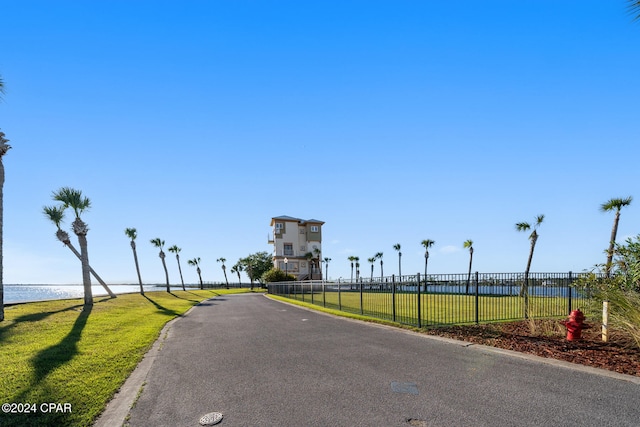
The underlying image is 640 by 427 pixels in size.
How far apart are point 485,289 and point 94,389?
12.9m

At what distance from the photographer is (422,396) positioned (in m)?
5.41

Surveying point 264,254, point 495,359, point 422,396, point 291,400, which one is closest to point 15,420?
point 291,400

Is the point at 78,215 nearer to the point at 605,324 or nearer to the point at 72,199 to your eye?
the point at 72,199

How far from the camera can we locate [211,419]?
15.5ft

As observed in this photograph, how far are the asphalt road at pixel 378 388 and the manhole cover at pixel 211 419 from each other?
0.27 feet

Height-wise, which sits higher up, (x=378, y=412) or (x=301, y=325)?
(x=378, y=412)

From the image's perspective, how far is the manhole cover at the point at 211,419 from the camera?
459cm

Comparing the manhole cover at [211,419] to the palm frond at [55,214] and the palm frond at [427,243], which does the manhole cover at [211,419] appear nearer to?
the palm frond at [55,214]

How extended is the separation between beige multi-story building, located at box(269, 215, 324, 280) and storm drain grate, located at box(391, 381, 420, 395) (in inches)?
2260

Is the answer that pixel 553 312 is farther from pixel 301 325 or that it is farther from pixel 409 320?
pixel 301 325

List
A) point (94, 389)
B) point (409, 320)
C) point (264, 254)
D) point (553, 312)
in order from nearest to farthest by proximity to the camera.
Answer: point (94, 389) < point (409, 320) < point (553, 312) < point (264, 254)

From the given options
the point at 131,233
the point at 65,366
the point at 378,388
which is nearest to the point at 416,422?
the point at 378,388

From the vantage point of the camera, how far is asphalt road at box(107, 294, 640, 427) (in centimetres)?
470

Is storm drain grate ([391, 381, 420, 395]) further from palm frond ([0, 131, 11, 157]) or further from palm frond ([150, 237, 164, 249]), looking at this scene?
palm frond ([150, 237, 164, 249])
